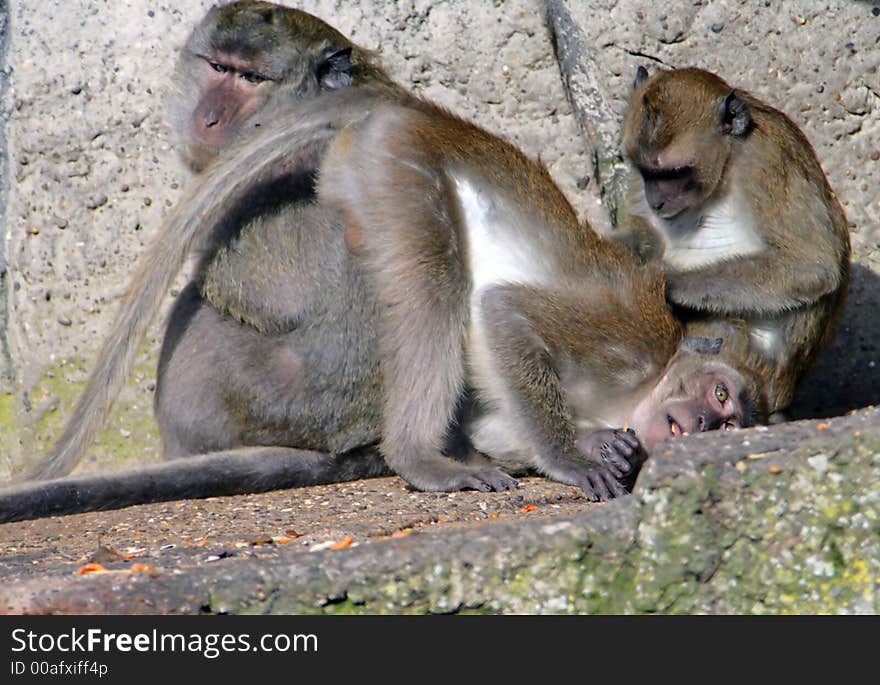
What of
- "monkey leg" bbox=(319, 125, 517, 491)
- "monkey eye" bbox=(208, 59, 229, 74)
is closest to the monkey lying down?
"monkey leg" bbox=(319, 125, 517, 491)

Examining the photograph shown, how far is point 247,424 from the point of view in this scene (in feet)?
21.6

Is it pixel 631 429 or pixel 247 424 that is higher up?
pixel 631 429

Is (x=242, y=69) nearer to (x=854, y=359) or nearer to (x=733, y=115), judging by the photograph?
(x=733, y=115)

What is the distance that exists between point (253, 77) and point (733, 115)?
7.55ft

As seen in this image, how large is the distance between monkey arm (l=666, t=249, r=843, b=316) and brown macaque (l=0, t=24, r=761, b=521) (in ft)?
1.03

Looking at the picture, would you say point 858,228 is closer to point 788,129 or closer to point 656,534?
point 788,129

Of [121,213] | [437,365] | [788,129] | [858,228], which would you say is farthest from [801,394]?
[121,213]

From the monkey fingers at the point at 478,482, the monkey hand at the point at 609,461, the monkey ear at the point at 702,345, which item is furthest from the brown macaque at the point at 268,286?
the monkey ear at the point at 702,345

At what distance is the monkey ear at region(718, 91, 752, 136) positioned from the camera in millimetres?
6520

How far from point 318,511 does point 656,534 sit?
2.17m

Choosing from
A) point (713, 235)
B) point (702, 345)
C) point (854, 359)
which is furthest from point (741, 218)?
point (854, 359)

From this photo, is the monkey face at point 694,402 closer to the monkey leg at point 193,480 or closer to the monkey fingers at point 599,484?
the monkey fingers at point 599,484

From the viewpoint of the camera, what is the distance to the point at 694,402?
597cm

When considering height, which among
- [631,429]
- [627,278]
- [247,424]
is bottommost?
[247,424]
